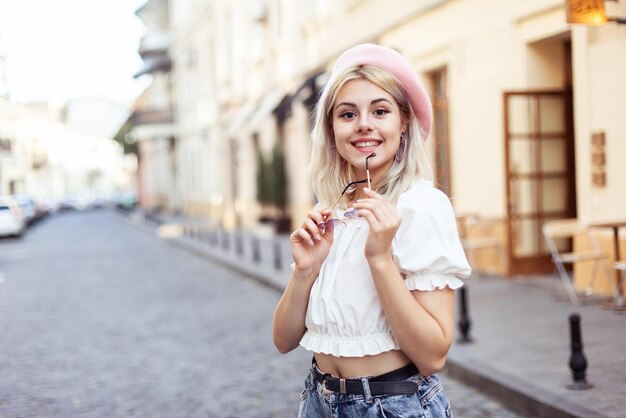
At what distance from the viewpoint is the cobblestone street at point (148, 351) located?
20.4ft

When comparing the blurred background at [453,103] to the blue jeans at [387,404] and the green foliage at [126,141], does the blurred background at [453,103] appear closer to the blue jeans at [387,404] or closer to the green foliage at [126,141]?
the blue jeans at [387,404]

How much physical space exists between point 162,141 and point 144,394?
4719cm

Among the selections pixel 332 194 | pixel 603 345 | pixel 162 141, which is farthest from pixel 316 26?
pixel 162 141

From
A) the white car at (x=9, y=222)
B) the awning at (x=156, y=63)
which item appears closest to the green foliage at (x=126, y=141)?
the awning at (x=156, y=63)

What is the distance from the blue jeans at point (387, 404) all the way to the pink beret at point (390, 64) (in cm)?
72

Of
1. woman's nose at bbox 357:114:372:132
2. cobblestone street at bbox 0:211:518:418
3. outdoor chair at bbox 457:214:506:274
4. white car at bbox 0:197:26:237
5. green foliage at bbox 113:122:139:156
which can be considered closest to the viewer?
woman's nose at bbox 357:114:372:132

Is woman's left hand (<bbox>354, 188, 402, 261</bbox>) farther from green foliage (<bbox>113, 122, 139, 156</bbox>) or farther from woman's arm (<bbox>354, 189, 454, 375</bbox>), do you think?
green foliage (<bbox>113, 122, 139, 156</bbox>)

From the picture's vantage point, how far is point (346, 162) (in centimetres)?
233

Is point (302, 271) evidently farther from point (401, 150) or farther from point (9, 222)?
point (9, 222)

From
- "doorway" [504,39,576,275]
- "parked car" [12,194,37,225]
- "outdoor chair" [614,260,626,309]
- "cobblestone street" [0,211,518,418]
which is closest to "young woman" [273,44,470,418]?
"cobblestone street" [0,211,518,418]

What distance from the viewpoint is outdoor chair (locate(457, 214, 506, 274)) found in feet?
38.2

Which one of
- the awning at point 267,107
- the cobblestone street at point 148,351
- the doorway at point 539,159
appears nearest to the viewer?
the cobblestone street at point 148,351

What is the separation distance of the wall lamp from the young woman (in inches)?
249

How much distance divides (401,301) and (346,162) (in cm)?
55
